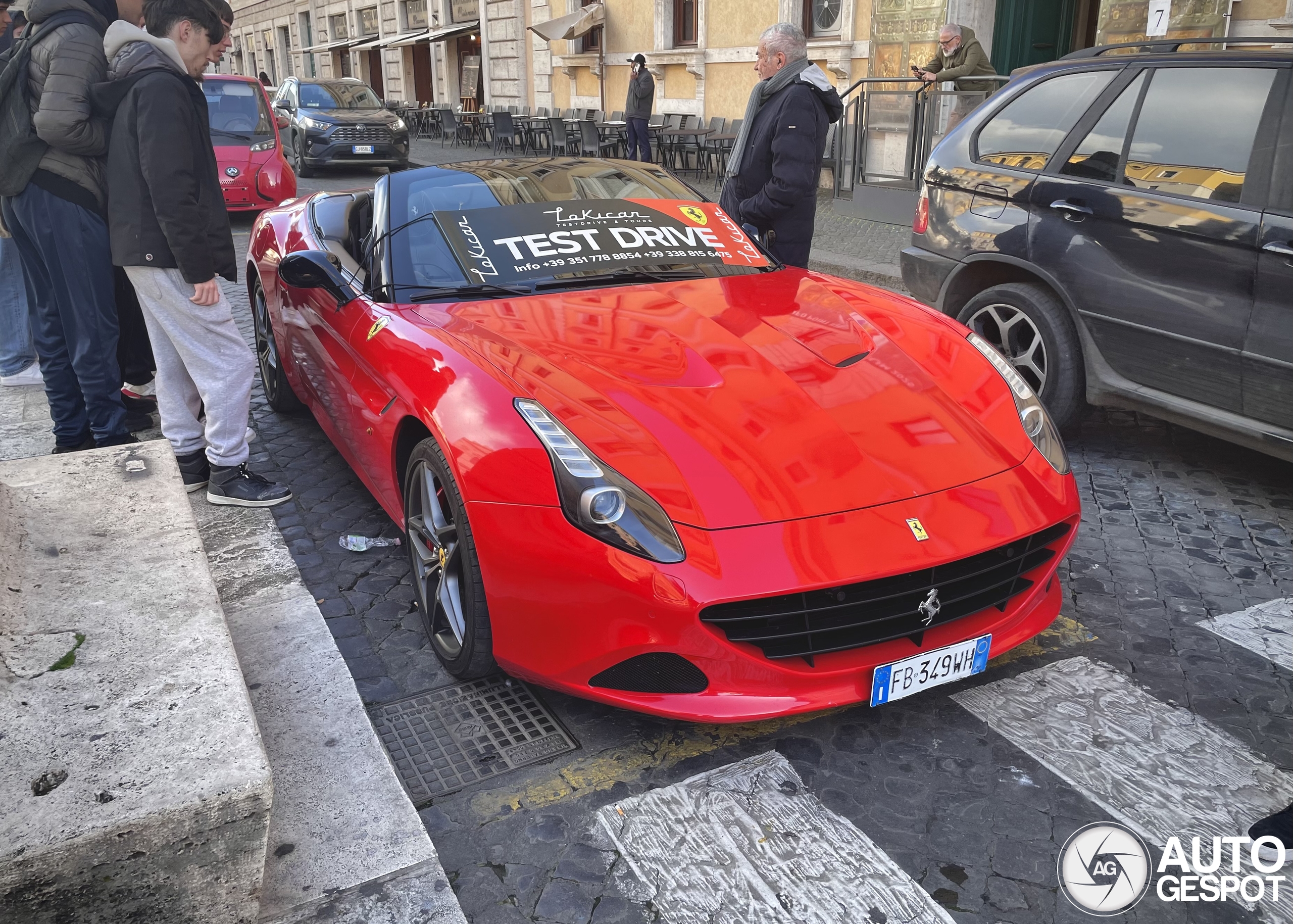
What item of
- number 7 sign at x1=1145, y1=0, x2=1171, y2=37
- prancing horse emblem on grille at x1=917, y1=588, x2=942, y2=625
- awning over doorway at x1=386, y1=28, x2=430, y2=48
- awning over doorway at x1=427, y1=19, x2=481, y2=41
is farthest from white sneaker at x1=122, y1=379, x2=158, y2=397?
awning over doorway at x1=386, y1=28, x2=430, y2=48

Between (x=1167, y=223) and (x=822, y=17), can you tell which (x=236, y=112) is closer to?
(x=822, y=17)

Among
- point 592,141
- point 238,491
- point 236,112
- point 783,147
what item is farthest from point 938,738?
point 592,141

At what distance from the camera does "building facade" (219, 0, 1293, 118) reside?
43.2 feet

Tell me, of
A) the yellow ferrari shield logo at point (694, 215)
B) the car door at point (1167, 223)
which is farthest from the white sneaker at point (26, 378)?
the car door at point (1167, 223)

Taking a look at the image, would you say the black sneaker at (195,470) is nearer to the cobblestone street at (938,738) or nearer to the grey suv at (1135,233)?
the cobblestone street at (938,738)

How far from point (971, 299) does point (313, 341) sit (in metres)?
3.06

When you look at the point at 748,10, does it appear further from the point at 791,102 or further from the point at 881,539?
the point at 881,539

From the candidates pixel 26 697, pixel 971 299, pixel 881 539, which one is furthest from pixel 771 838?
pixel 971 299

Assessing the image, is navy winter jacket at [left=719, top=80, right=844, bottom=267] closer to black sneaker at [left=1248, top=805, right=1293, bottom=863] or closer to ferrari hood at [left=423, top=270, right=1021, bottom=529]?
ferrari hood at [left=423, top=270, right=1021, bottom=529]

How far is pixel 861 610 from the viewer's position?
2502 millimetres

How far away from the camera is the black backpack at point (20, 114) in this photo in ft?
12.8

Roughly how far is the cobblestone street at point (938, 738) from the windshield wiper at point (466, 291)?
956 millimetres

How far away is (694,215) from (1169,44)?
2180 millimetres

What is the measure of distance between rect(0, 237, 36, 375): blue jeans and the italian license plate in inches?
192
